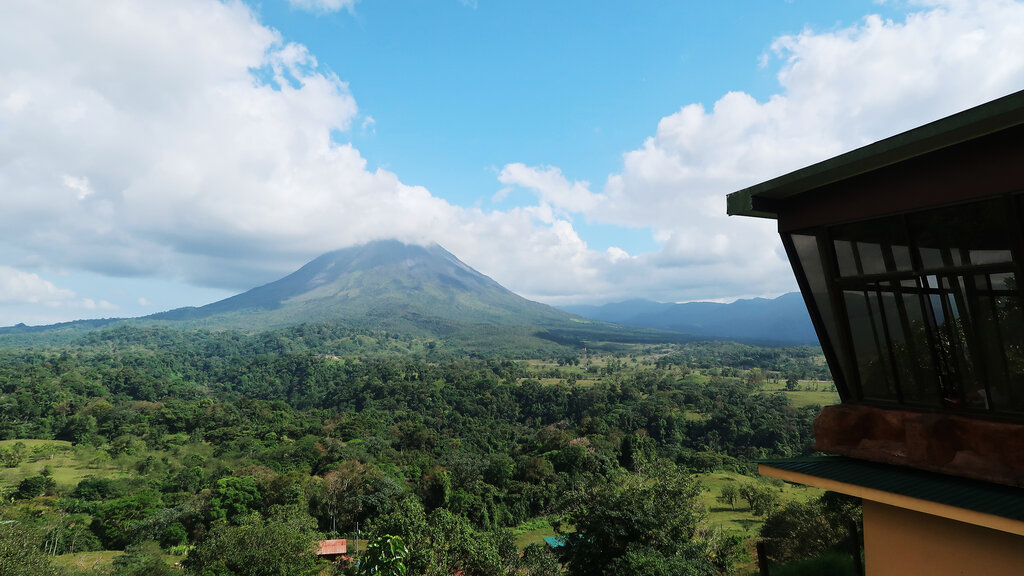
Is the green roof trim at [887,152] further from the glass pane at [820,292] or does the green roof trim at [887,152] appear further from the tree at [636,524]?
the tree at [636,524]

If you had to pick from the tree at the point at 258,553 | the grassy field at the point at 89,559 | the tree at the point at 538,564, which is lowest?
the grassy field at the point at 89,559

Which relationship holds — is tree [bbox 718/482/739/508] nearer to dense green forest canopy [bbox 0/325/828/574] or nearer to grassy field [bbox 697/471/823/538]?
grassy field [bbox 697/471/823/538]

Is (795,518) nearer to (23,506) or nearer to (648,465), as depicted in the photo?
(648,465)

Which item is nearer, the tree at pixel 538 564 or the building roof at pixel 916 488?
the building roof at pixel 916 488

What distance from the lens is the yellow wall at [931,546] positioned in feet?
13.1

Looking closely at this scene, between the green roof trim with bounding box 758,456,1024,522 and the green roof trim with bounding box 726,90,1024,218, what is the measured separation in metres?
3.08

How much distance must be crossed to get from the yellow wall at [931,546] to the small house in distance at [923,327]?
0.03 feet

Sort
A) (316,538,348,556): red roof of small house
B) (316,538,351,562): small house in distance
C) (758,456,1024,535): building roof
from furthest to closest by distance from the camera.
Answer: (316,538,348,556): red roof of small house < (316,538,351,562): small house in distance < (758,456,1024,535): building roof

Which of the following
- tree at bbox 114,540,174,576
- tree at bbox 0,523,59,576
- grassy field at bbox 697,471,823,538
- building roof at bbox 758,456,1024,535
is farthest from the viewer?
grassy field at bbox 697,471,823,538

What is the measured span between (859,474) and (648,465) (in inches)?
502

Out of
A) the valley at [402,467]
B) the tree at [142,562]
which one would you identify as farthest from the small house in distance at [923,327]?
the tree at [142,562]

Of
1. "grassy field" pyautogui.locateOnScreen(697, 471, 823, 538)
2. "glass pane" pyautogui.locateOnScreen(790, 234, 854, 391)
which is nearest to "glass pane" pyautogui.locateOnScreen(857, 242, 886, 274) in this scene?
"glass pane" pyautogui.locateOnScreen(790, 234, 854, 391)

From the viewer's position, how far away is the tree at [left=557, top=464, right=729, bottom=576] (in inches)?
572

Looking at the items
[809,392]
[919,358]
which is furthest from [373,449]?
[809,392]
